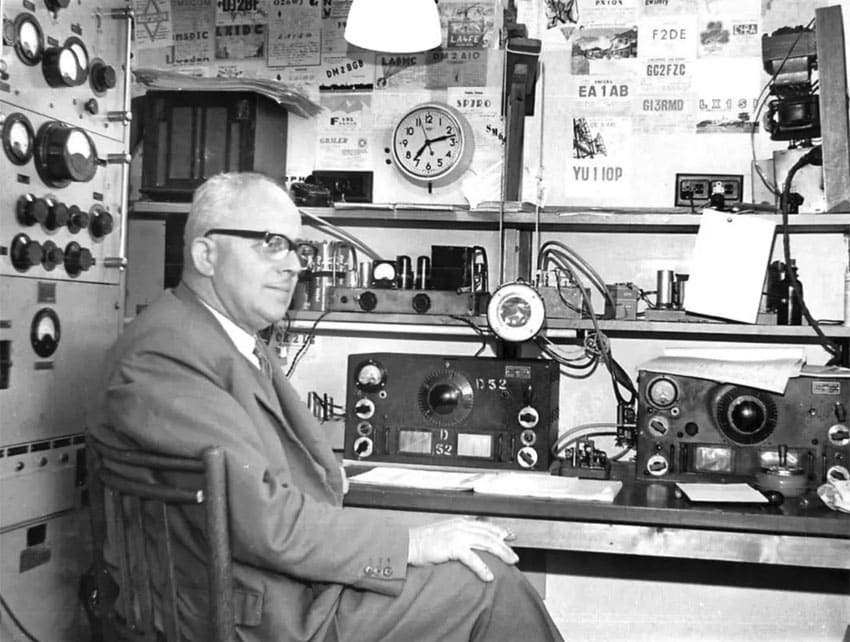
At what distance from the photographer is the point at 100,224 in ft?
8.04

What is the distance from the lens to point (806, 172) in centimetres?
282

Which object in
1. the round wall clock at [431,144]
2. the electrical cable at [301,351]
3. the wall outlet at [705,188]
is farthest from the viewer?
the electrical cable at [301,351]

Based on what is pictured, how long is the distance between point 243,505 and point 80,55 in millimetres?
1369

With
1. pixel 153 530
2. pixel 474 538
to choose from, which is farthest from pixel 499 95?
pixel 153 530

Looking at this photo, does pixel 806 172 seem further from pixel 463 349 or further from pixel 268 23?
pixel 268 23

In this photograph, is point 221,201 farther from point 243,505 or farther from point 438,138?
point 438,138

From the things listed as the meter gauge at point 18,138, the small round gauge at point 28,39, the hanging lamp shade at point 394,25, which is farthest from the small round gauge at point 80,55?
the hanging lamp shade at point 394,25

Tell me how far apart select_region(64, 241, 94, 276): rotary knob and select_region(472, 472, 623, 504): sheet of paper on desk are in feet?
3.84

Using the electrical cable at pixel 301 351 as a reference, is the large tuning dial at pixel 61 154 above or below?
above

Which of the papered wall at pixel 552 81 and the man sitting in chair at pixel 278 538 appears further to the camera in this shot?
the papered wall at pixel 552 81

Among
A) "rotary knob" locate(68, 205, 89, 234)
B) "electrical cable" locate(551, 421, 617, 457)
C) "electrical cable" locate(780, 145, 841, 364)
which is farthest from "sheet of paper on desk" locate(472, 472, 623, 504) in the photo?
"rotary knob" locate(68, 205, 89, 234)

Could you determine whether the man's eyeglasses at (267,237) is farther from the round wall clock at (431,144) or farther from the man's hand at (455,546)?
the round wall clock at (431,144)

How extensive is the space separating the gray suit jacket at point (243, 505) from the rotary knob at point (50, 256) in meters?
0.55

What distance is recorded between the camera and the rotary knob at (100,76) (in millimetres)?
2428
